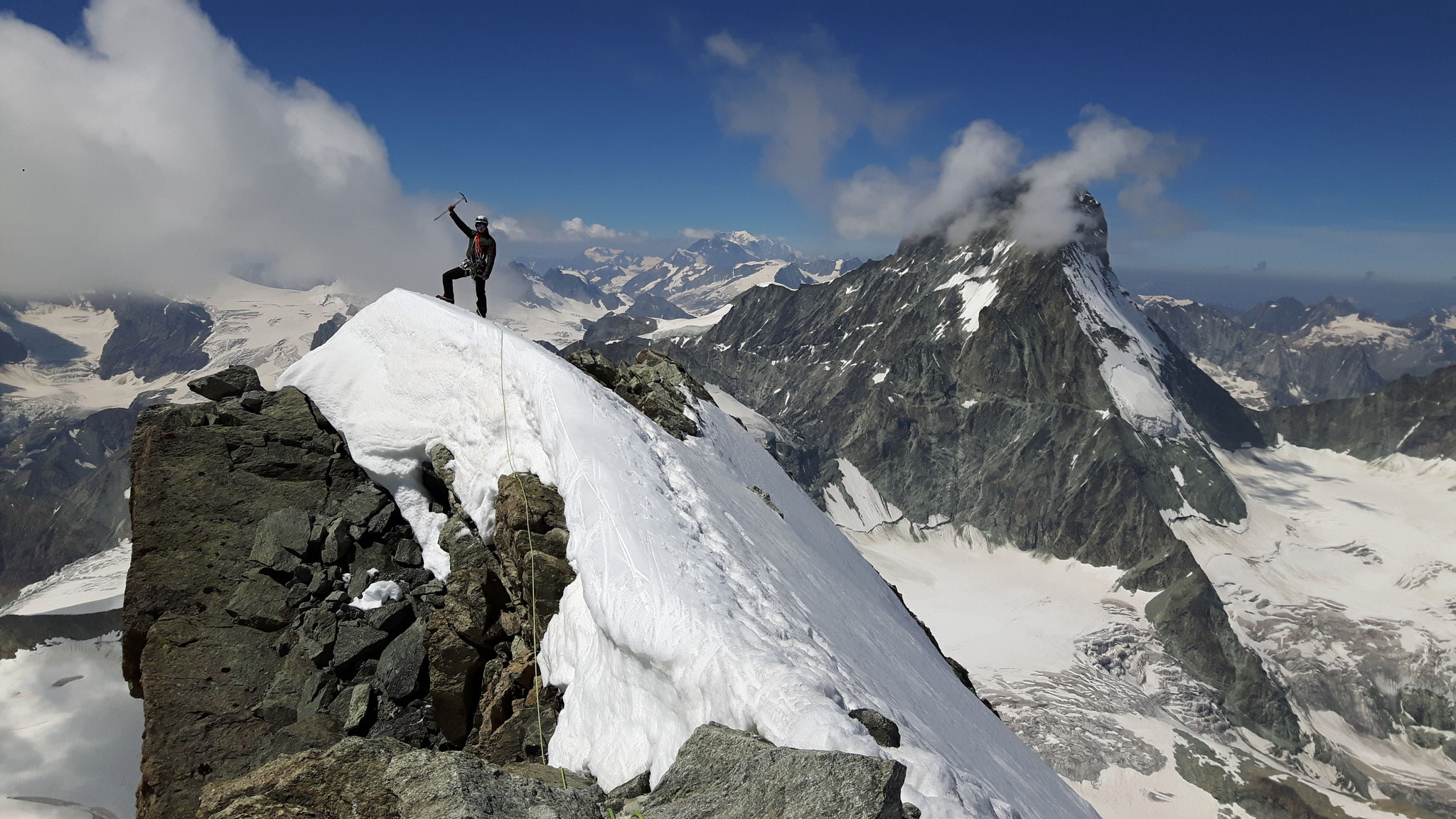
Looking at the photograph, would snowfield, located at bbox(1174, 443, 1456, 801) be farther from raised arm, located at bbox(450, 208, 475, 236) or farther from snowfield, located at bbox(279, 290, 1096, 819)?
raised arm, located at bbox(450, 208, 475, 236)

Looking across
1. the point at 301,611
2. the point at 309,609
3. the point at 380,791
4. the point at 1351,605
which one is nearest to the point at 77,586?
the point at 301,611

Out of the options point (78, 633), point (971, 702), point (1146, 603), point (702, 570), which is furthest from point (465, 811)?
point (1146, 603)

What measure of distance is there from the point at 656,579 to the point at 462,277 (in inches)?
514

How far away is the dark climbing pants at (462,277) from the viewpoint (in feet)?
64.4

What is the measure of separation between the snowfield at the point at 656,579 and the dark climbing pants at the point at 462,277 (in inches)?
49.5

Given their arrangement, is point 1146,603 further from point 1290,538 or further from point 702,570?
point 702,570

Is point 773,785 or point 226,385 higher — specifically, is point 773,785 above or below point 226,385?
below

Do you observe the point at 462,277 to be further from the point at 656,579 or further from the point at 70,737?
the point at 70,737

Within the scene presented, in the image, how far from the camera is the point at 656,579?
10.6 meters

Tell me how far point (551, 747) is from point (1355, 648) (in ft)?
634

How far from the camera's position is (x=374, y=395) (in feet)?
55.9

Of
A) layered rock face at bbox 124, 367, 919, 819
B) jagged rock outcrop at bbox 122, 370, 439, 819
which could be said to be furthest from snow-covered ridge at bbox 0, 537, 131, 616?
layered rock face at bbox 124, 367, 919, 819

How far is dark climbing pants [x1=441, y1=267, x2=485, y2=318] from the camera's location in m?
19.6

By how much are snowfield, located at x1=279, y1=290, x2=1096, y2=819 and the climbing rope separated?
0.13 metres
